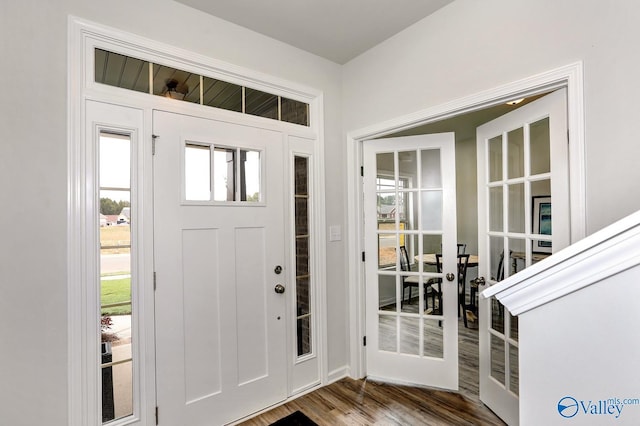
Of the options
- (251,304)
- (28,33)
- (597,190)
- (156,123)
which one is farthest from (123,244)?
(597,190)

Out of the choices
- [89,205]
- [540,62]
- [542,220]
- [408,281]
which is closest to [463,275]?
[408,281]

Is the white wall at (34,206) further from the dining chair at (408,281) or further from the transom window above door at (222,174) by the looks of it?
the dining chair at (408,281)

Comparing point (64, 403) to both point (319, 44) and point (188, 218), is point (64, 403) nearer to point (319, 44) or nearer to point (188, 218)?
point (188, 218)

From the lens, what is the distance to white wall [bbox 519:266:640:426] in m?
0.71

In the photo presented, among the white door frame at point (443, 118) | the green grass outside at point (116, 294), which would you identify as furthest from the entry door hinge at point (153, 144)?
the white door frame at point (443, 118)

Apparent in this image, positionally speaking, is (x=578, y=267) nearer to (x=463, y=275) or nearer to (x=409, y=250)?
(x=409, y=250)

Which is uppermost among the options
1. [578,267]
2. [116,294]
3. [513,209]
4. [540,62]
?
[540,62]

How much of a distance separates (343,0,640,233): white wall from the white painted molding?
101 centimetres

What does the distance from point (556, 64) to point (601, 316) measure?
149 cm

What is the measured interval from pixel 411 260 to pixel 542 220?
103 cm

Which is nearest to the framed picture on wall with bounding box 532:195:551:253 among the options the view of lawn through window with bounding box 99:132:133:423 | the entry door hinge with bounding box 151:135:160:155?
the entry door hinge with bounding box 151:135:160:155

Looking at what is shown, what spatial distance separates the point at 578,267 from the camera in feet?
2.50

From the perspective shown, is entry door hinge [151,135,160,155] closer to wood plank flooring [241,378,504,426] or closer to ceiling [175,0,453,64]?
ceiling [175,0,453,64]

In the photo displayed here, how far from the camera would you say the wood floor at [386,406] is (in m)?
2.21
